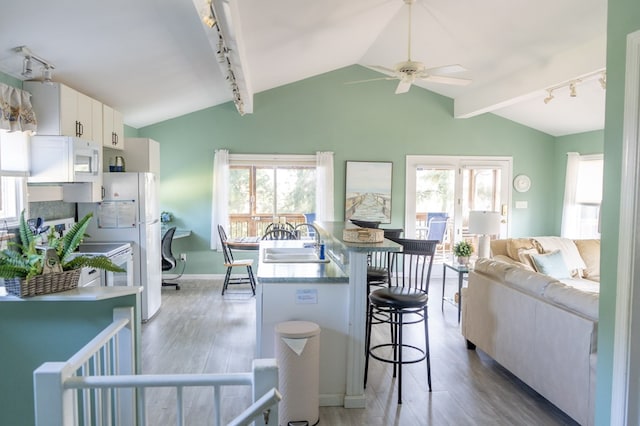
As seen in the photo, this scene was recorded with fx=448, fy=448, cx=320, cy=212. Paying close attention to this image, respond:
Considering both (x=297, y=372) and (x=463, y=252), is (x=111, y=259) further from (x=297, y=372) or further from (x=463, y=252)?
(x=463, y=252)

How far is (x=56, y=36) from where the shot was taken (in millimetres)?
3082

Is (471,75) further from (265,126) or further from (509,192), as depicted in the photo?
(265,126)

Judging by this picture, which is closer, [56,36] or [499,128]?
[56,36]

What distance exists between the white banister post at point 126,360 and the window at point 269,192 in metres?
4.96

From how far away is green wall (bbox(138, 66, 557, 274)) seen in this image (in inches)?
273

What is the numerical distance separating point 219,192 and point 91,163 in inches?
109

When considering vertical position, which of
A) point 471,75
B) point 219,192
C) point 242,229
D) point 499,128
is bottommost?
point 242,229

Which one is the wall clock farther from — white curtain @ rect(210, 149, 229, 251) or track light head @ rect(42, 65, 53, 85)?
track light head @ rect(42, 65, 53, 85)

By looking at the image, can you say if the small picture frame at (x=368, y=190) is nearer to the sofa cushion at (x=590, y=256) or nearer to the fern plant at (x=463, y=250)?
the fern plant at (x=463, y=250)

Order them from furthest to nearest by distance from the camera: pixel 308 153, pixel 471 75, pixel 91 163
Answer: pixel 308 153 → pixel 471 75 → pixel 91 163

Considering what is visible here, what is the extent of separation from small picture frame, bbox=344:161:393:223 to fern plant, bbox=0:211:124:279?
17.4 feet

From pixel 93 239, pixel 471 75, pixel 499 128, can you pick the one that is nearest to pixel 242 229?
pixel 93 239

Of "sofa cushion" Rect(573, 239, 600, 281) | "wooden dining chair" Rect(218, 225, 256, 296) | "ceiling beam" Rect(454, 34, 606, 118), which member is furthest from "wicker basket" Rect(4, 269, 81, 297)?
"sofa cushion" Rect(573, 239, 600, 281)

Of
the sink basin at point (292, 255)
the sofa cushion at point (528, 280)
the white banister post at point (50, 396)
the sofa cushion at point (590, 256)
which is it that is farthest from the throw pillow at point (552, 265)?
the white banister post at point (50, 396)
